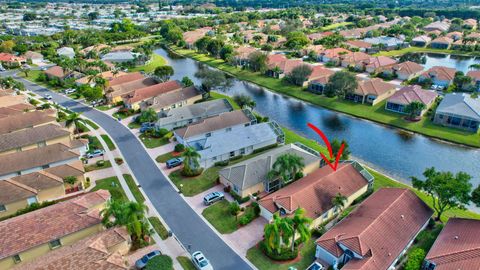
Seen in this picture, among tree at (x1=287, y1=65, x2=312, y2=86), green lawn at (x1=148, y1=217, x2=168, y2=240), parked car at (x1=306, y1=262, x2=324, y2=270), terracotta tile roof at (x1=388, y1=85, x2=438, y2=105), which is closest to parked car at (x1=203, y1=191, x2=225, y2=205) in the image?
green lawn at (x1=148, y1=217, x2=168, y2=240)

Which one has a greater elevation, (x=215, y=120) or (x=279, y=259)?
(x=215, y=120)

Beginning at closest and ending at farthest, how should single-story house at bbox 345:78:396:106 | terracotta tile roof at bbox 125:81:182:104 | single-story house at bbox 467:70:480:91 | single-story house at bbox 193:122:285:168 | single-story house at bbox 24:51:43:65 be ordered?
single-story house at bbox 193:122:285:168 → terracotta tile roof at bbox 125:81:182:104 → single-story house at bbox 345:78:396:106 → single-story house at bbox 467:70:480:91 → single-story house at bbox 24:51:43:65

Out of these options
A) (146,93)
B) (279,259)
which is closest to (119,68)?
(146,93)

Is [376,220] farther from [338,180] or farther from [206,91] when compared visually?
[206,91]

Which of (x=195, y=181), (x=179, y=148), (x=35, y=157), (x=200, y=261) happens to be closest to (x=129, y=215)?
(x=200, y=261)

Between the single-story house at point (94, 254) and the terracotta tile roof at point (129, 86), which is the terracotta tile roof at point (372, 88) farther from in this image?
the single-story house at point (94, 254)

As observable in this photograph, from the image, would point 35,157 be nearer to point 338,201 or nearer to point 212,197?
point 212,197

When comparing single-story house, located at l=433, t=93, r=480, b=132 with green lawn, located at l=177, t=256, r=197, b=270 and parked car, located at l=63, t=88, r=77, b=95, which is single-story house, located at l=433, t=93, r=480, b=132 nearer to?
green lawn, located at l=177, t=256, r=197, b=270
